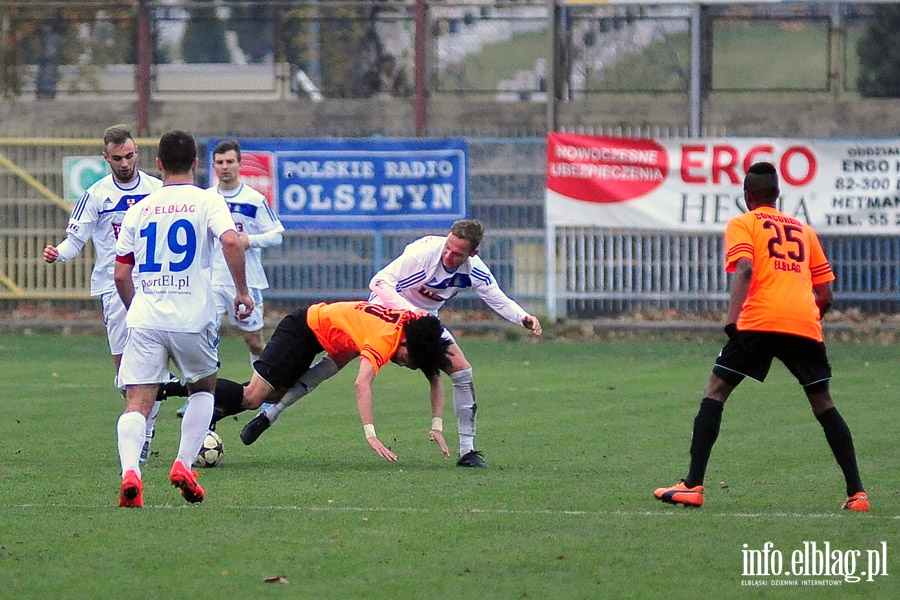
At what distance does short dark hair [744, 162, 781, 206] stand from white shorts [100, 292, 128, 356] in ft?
13.7

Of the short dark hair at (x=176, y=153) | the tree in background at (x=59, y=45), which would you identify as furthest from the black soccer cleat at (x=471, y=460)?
the tree in background at (x=59, y=45)

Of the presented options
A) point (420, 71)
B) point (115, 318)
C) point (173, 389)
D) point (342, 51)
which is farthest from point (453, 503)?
point (342, 51)

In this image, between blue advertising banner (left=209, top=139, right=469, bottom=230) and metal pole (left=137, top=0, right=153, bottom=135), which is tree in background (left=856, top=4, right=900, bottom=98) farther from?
metal pole (left=137, top=0, right=153, bottom=135)

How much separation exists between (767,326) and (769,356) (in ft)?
0.63

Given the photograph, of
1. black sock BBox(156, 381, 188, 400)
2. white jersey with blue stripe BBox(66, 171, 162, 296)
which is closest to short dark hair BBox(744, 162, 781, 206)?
black sock BBox(156, 381, 188, 400)

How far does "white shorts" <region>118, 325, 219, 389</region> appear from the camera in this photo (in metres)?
7.65

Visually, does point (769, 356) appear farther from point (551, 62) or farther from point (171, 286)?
point (551, 62)

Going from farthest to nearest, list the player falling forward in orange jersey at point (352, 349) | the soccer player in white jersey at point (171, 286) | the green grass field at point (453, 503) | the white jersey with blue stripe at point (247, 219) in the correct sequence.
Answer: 1. the white jersey with blue stripe at point (247, 219)
2. the player falling forward in orange jersey at point (352, 349)
3. the soccer player in white jersey at point (171, 286)
4. the green grass field at point (453, 503)

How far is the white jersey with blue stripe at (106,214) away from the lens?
393 inches

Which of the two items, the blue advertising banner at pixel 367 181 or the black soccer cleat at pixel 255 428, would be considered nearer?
the black soccer cleat at pixel 255 428

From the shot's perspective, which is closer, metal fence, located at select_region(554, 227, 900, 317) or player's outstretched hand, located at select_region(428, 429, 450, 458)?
player's outstretched hand, located at select_region(428, 429, 450, 458)

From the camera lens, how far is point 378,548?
21.9ft

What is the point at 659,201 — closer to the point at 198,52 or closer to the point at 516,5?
the point at 516,5

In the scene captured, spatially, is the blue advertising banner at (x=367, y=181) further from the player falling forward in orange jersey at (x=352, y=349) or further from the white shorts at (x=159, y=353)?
the white shorts at (x=159, y=353)
